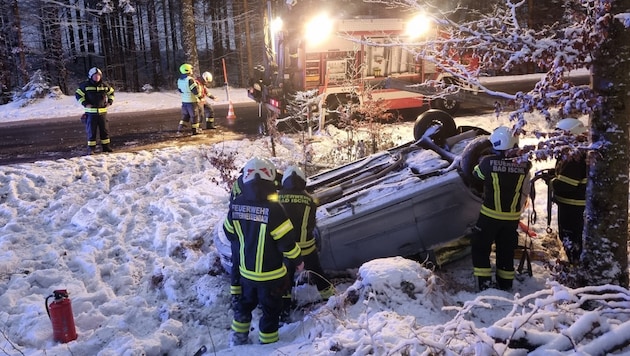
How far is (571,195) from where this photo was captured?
5.30 m

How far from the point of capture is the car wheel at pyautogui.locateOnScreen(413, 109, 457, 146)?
6458mm

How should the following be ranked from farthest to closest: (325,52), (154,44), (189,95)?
(154,44) → (325,52) → (189,95)

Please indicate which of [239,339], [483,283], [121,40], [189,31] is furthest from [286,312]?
[121,40]

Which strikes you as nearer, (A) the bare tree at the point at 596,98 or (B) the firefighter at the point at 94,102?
(A) the bare tree at the point at 596,98

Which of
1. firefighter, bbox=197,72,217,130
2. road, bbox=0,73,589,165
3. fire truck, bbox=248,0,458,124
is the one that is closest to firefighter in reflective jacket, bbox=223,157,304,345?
road, bbox=0,73,589,165

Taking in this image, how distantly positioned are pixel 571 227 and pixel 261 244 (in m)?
3.34

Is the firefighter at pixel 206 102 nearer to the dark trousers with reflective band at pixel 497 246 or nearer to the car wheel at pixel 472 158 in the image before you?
the car wheel at pixel 472 158

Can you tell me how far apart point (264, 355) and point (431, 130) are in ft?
12.1

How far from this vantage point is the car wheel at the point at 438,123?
21.2ft

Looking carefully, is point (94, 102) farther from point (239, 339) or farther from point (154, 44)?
point (154, 44)

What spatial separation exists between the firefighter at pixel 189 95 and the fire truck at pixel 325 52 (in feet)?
4.29

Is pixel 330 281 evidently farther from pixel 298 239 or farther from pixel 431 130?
pixel 431 130

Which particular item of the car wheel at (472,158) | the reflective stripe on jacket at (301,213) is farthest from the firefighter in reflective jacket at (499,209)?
the reflective stripe on jacket at (301,213)

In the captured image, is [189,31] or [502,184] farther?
[189,31]
